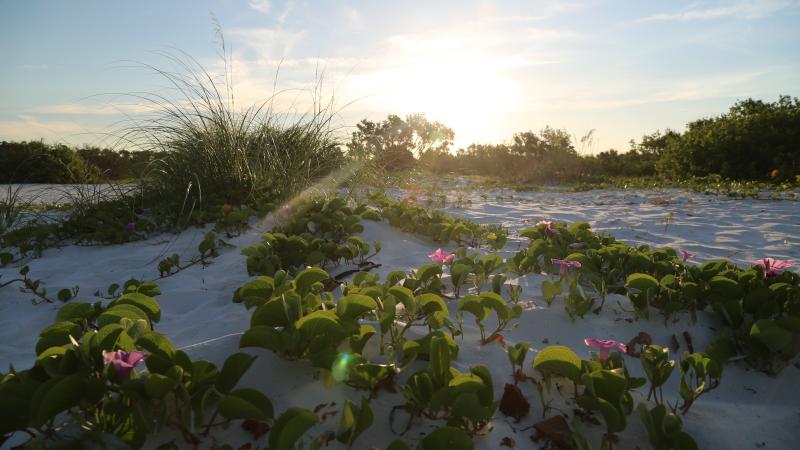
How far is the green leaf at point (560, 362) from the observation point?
152cm

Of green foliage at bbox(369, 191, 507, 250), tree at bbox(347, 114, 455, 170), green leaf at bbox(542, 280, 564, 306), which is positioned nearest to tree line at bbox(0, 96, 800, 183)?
tree at bbox(347, 114, 455, 170)

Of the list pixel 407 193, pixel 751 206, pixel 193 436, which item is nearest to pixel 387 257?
pixel 193 436

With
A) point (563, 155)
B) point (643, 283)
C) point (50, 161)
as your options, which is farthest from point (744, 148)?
point (50, 161)

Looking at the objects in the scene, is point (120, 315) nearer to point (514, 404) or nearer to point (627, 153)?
point (514, 404)

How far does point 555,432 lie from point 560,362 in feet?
0.67

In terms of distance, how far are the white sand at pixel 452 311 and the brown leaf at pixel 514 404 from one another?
2cm

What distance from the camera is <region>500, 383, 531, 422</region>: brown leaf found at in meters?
1.53

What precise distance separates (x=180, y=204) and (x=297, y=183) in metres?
1.17

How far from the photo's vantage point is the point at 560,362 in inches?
59.9

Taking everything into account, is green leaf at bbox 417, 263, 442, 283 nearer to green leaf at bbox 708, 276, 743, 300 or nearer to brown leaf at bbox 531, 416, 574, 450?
brown leaf at bbox 531, 416, 574, 450

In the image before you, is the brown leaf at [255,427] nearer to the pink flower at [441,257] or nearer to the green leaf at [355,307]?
the green leaf at [355,307]

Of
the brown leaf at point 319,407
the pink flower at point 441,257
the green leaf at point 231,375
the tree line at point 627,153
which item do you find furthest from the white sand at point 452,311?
the tree line at point 627,153

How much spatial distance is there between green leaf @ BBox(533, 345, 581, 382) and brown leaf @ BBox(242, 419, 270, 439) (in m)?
0.83

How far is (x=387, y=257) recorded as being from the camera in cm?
364
